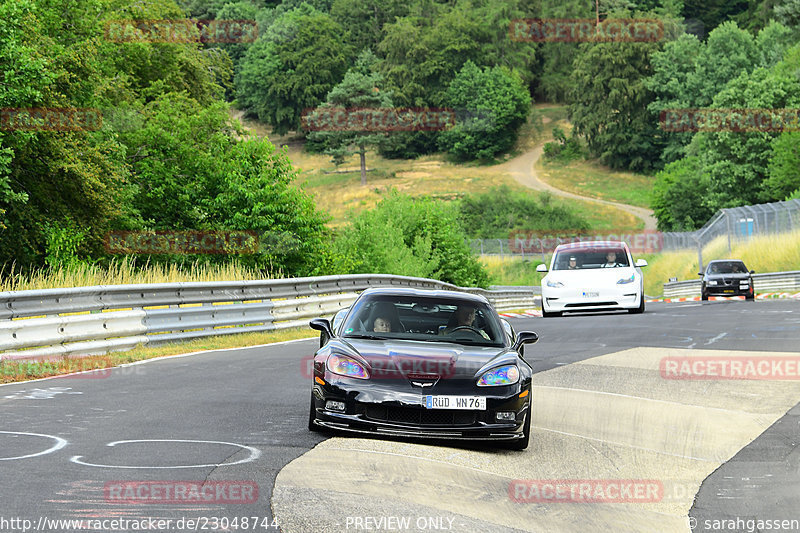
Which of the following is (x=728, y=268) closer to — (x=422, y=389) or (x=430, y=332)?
(x=430, y=332)

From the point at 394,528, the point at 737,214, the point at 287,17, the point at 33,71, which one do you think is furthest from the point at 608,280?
the point at 287,17

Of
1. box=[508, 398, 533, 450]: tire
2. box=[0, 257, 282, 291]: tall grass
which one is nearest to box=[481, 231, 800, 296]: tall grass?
box=[0, 257, 282, 291]: tall grass

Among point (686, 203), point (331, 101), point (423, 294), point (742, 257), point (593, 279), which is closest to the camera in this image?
point (423, 294)

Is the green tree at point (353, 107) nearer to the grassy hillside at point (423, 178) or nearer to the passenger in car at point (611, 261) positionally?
the grassy hillside at point (423, 178)

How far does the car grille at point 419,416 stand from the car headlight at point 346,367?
29 cm

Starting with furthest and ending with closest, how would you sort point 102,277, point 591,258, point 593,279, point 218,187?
1. point 218,187
2. point 591,258
3. point 593,279
4. point 102,277

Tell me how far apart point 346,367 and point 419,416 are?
2.36 feet

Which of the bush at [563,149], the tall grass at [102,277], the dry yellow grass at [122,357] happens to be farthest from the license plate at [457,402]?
the bush at [563,149]

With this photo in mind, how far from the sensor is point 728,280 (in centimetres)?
3719

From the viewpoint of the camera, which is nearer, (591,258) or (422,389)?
(422,389)

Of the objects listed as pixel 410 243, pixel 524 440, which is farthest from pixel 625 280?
pixel 410 243

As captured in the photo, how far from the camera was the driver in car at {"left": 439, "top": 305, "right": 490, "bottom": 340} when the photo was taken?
376 inches

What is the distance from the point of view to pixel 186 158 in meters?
36.5

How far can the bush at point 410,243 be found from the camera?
3991cm
